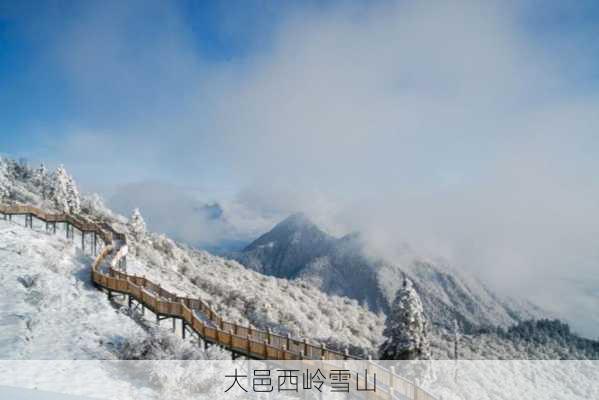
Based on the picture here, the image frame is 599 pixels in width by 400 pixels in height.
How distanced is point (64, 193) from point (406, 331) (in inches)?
2513

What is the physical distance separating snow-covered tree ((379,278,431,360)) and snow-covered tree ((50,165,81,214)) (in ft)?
188

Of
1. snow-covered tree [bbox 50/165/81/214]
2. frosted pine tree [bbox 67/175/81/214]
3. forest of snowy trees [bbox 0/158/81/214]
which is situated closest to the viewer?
forest of snowy trees [bbox 0/158/81/214]

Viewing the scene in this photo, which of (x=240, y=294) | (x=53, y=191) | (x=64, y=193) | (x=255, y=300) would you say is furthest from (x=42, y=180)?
(x=255, y=300)

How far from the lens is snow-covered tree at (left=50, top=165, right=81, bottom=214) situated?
69.6 m

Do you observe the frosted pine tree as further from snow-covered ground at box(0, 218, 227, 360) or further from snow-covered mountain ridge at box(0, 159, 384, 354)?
snow-covered ground at box(0, 218, 227, 360)

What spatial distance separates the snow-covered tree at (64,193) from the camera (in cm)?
6962

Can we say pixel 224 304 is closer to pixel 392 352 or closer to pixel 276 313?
pixel 276 313

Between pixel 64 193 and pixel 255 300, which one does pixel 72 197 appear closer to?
pixel 64 193

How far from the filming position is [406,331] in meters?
34.6

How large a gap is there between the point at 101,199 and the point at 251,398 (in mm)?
107859

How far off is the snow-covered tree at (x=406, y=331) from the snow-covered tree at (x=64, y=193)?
2257 inches

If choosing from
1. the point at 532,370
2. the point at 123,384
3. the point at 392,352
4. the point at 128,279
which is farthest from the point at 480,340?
the point at 123,384

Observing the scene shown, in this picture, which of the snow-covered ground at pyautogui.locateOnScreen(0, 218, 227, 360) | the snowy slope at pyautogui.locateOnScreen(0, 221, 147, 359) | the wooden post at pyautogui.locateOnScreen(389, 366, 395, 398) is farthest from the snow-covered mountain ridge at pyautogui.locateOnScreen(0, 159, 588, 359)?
the wooden post at pyautogui.locateOnScreen(389, 366, 395, 398)

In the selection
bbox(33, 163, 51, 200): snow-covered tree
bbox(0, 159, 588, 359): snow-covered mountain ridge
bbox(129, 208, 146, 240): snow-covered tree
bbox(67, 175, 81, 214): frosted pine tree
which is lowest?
bbox(0, 159, 588, 359): snow-covered mountain ridge
